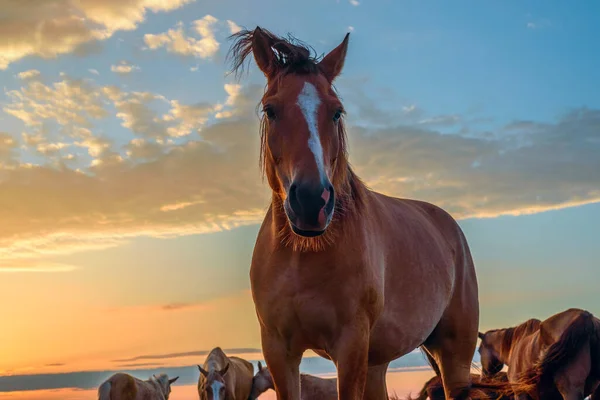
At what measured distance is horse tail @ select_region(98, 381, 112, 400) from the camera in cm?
1725

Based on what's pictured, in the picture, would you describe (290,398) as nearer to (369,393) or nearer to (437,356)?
(369,393)

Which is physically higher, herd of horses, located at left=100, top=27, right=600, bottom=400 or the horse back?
herd of horses, located at left=100, top=27, right=600, bottom=400

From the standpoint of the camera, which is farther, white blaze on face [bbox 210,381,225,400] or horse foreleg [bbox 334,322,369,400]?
white blaze on face [bbox 210,381,225,400]

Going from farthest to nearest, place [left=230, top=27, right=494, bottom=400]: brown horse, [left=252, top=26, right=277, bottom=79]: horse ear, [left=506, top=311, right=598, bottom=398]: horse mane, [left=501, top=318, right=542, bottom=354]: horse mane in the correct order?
[left=501, top=318, right=542, bottom=354]: horse mane → [left=506, top=311, right=598, bottom=398]: horse mane → [left=252, top=26, right=277, bottom=79]: horse ear → [left=230, top=27, right=494, bottom=400]: brown horse

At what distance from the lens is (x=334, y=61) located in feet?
13.9

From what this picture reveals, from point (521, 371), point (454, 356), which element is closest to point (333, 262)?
point (454, 356)

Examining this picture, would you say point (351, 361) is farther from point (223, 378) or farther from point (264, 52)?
point (223, 378)

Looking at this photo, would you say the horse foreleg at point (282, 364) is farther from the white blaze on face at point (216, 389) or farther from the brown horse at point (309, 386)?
the brown horse at point (309, 386)

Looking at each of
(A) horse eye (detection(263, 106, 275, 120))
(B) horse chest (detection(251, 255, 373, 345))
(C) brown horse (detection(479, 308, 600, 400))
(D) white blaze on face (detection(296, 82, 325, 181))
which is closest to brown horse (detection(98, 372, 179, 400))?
(C) brown horse (detection(479, 308, 600, 400))

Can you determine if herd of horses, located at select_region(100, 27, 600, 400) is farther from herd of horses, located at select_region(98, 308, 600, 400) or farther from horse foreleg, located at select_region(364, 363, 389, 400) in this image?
herd of horses, located at select_region(98, 308, 600, 400)

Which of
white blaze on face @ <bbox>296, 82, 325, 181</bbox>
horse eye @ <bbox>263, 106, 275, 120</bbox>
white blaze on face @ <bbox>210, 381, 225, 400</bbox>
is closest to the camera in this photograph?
white blaze on face @ <bbox>296, 82, 325, 181</bbox>

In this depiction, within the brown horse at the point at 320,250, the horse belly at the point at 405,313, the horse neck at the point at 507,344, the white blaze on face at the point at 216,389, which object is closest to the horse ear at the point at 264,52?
the brown horse at the point at 320,250

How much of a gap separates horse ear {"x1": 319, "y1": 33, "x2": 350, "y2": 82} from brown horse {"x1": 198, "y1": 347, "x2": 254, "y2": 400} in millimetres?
11887

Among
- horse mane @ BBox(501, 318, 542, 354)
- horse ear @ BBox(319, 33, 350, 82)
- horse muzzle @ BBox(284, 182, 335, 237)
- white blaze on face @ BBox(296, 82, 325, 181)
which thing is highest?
horse ear @ BBox(319, 33, 350, 82)
